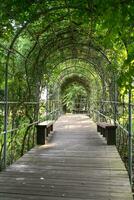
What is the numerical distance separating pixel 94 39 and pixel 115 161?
11.1ft

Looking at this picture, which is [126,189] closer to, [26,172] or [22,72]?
[26,172]

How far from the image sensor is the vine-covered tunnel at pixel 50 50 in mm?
→ 2219

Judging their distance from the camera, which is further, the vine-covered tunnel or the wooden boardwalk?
the wooden boardwalk

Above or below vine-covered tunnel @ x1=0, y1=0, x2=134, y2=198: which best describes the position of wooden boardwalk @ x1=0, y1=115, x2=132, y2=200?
below

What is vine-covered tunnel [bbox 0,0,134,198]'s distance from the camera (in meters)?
2.22

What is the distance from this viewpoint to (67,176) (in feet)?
15.4

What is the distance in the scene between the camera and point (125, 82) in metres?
2.24

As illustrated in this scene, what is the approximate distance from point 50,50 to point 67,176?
474cm

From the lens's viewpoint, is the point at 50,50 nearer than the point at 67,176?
No

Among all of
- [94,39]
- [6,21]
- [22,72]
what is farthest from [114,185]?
[94,39]

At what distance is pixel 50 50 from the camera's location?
346 inches

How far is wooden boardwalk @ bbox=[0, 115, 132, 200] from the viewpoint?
3.83 m

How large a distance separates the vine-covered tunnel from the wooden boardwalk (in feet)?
1.30

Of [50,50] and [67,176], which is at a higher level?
[50,50]
